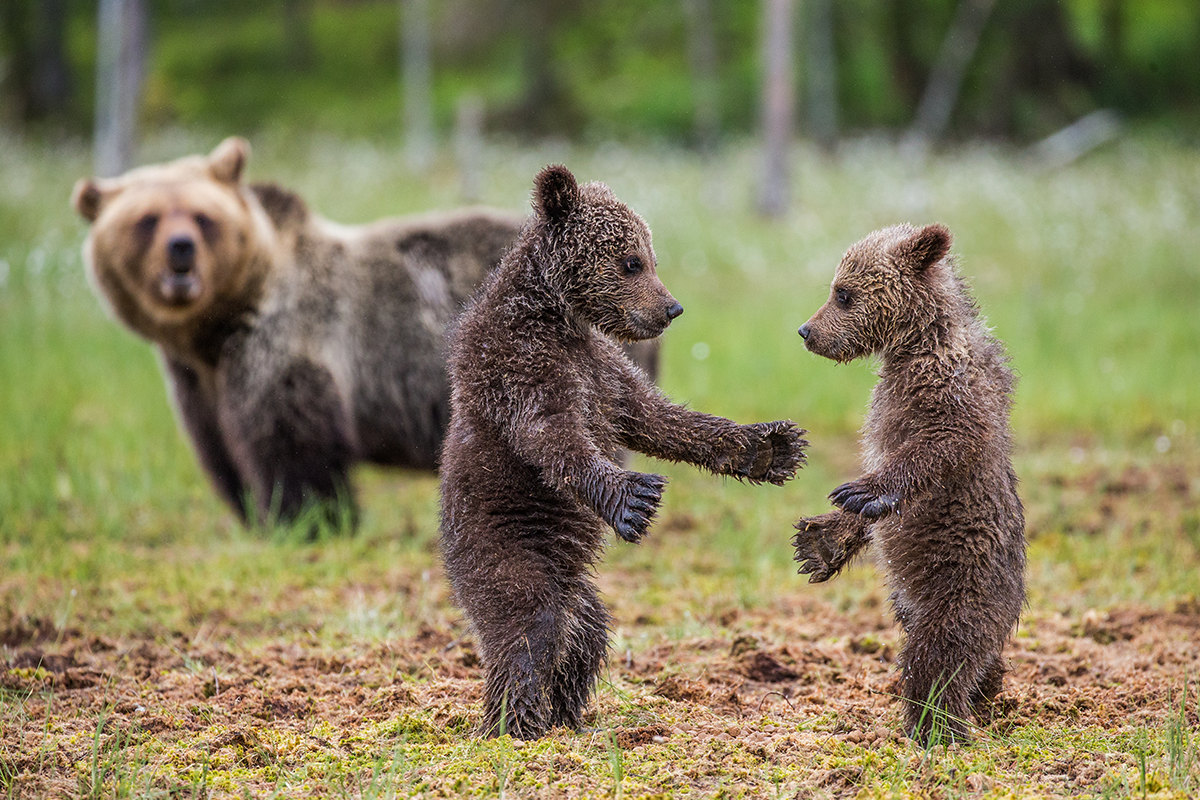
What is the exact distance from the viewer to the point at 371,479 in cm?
934

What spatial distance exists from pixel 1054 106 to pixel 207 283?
1015 inches

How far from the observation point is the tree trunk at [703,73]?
2095 cm

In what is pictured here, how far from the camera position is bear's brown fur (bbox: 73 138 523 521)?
7.08 m

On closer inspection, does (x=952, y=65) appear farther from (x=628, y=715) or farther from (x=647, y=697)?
(x=628, y=715)

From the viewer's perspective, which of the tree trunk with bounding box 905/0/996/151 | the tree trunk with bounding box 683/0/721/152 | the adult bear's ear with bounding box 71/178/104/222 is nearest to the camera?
the adult bear's ear with bounding box 71/178/104/222

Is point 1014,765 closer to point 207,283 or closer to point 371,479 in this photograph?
point 207,283

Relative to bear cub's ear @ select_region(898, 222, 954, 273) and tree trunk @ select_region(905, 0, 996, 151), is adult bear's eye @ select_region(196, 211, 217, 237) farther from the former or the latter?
tree trunk @ select_region(905, 0, 996, 151)

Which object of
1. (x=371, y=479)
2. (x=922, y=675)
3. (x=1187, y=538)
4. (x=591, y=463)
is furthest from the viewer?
(x=371, y=479)

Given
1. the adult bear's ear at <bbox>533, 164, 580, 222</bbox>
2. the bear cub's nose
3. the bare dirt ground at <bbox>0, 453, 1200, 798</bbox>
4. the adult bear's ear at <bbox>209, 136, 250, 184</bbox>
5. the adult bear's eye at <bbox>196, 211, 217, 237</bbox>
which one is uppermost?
the adult bear's ear at <bbox>209, 136, 250, 184</bbox>

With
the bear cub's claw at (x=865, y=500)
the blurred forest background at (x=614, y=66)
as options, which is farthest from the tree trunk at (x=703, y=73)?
the bear cub's claw at (x=865, y=500)

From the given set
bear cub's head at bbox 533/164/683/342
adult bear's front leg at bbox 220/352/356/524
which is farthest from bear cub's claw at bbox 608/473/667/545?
adult bear's front leg at bbox 220/352/356/524

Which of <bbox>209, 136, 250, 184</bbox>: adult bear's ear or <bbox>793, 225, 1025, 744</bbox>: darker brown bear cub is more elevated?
<bbox>209, 136, 250, 184</bbox>: adult bear's ear

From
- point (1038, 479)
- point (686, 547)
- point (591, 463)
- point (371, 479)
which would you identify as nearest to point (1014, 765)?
point (591, 463)

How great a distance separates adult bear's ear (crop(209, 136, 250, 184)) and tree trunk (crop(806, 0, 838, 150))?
69.0 ft
